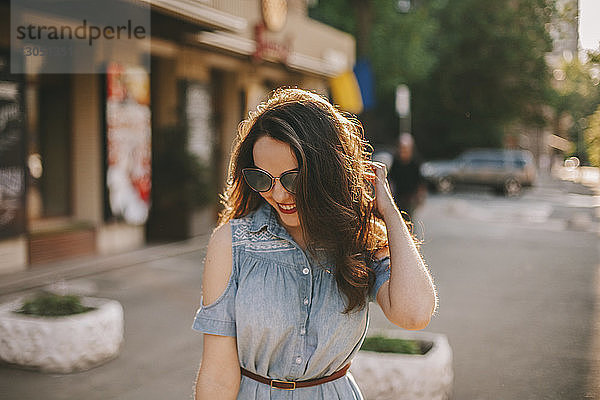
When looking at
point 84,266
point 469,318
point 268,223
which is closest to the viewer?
point 268,223

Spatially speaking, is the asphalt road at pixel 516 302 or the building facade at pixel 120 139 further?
the building facade at pixel 120 139

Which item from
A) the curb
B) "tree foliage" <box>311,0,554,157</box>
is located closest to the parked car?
Result: "tree foliage" <box>311,0,554,157</box>

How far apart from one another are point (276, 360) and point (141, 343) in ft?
15.1

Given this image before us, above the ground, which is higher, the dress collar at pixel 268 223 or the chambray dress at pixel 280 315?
the dress collar at pixel 268 223

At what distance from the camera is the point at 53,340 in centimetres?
519

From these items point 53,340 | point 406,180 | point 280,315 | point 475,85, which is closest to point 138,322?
point 53,340

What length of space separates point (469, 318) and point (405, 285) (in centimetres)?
570

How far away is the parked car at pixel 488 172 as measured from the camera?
2716 centimetres

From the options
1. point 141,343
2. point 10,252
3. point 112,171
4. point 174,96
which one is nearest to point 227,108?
point 174,96

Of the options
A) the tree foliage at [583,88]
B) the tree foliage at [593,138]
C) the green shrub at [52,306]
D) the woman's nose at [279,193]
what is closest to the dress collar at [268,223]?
the woman's nose at [279,193]

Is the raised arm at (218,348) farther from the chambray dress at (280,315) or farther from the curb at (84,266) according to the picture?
the curb at (84,266)

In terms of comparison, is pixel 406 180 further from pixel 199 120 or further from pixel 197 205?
pixel 199 120

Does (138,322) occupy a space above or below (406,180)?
below

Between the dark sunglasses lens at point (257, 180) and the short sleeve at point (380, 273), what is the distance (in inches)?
15.9
